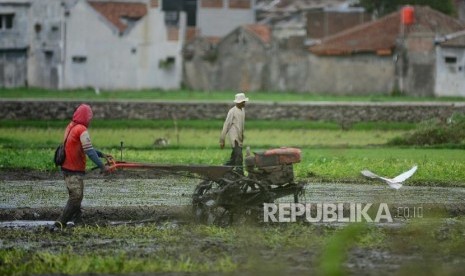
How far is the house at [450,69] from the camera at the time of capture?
191 ft

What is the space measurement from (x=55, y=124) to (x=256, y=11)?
44.4 metres

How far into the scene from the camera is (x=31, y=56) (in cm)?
6788

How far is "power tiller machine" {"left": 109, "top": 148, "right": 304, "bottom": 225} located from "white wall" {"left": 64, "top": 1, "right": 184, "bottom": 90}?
48.7 meters

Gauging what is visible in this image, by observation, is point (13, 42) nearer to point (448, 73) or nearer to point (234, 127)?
point (448, 73)

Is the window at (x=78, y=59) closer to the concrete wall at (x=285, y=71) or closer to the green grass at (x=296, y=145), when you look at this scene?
the concrete wall at (x=285, y=71)

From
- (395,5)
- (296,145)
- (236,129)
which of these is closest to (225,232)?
(236,129)

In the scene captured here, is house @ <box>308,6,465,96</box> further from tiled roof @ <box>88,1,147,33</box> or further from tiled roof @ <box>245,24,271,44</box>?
tiled roof @ <box>88,1,147,33</box>

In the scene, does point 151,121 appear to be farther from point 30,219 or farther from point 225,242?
point 225,242

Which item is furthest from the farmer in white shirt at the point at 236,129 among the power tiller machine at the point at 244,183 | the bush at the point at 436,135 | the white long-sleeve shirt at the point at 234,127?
the bush at the point at 436,135

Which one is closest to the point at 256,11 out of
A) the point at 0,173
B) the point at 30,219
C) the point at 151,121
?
the point at 151,121

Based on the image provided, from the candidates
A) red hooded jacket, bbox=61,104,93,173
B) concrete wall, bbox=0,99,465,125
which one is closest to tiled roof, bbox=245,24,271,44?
concrete wall, bbox=0,99,465,125

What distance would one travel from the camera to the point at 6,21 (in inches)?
2746

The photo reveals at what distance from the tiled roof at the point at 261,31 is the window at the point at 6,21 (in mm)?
12072

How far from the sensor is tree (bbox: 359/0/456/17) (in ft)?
223
